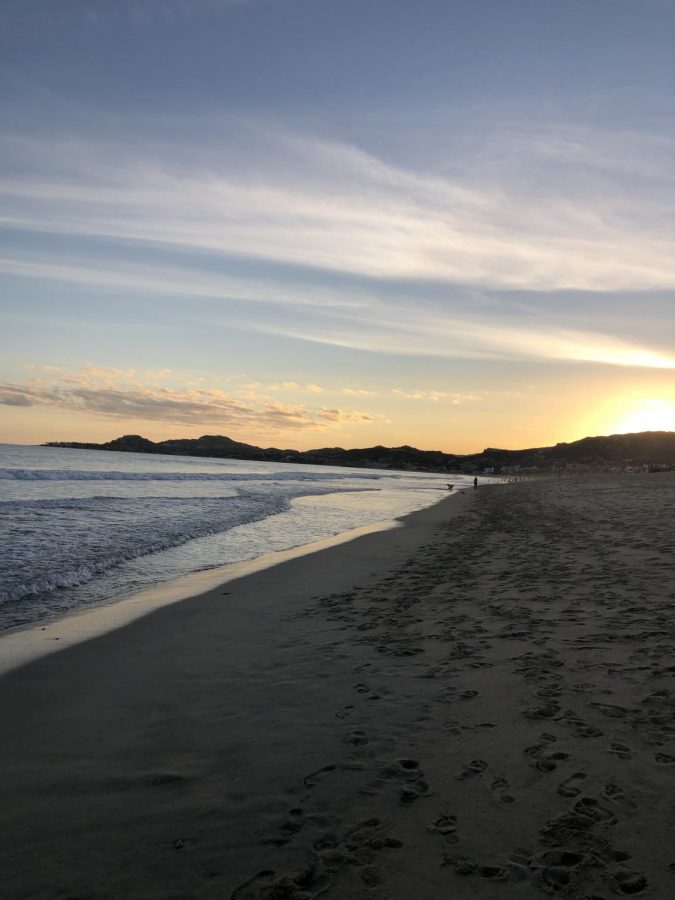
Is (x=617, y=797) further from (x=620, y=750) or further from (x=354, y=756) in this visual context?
(x=354, y=756)

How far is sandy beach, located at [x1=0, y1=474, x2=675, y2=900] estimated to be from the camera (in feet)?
9.32

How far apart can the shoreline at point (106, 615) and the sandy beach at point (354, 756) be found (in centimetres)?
35

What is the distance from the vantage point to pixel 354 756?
4.01 metres

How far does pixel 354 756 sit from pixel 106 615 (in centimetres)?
589

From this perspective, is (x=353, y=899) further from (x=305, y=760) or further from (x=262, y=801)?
(x=305, y=760)

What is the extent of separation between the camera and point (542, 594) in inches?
341

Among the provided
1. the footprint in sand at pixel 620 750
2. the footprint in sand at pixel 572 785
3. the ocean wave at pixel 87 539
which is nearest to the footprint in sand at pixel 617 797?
the footprint in sand at pixel 572 785

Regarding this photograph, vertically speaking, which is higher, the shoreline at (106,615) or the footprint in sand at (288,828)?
the footprint in sand at (288,828)

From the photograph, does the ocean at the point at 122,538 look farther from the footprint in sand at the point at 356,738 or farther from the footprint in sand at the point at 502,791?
the footprint in sand at the point at 502,791

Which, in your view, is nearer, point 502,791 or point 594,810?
point 594,810

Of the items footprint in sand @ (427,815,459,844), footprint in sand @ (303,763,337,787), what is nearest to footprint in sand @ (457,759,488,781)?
footprint in sand @ (427,815,459,844)

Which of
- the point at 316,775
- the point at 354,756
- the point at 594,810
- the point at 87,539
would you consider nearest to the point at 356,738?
the point at 354,756

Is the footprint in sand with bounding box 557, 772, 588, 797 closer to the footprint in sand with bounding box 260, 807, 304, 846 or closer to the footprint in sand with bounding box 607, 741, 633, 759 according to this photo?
the footprint in sand with bounding box 607, 741, 633, 759

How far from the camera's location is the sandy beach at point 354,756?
9.32 feet
